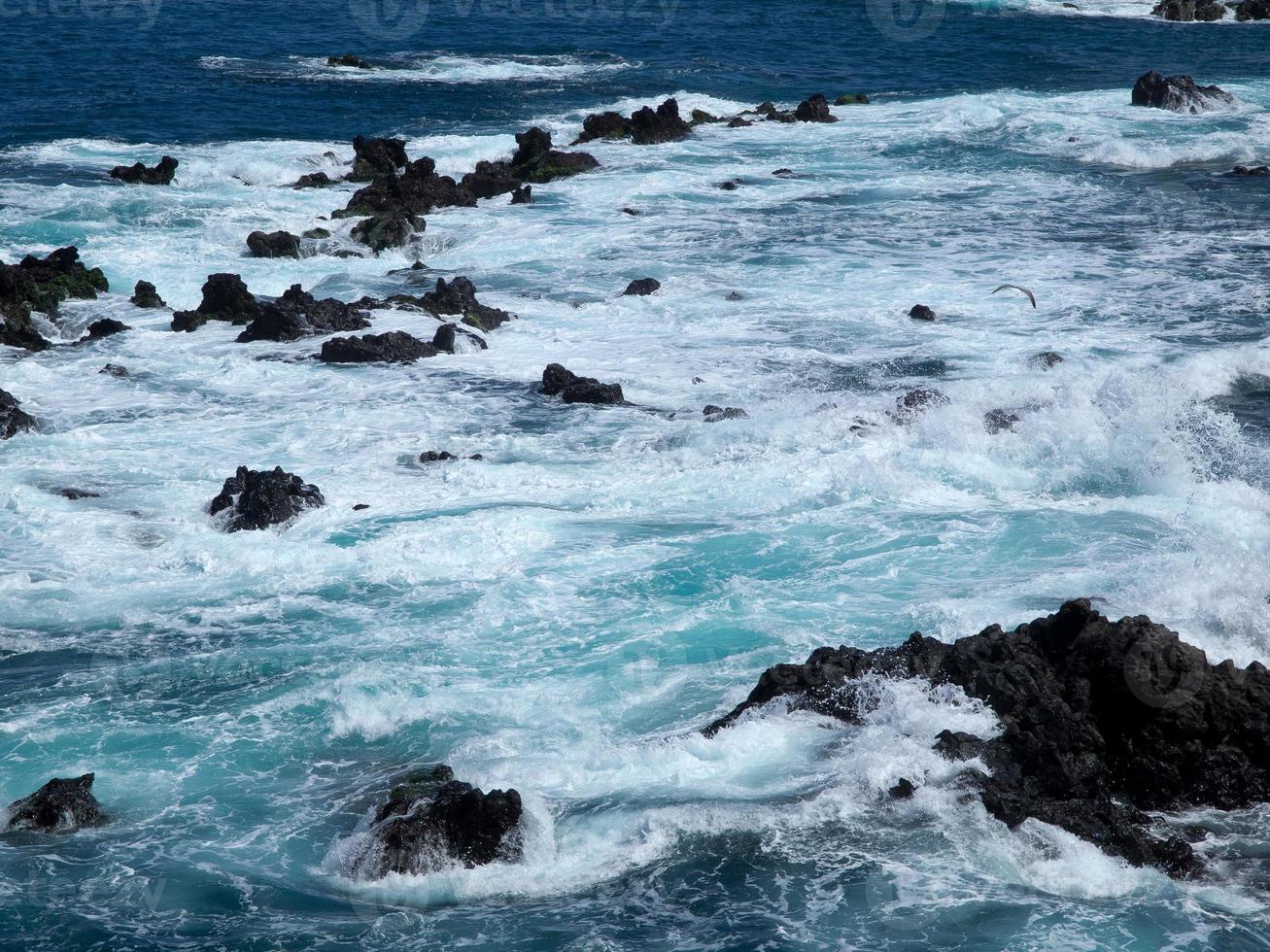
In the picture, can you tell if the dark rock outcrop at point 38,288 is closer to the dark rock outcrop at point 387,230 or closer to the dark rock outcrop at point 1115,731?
the dark rock outcrop at point 387,230

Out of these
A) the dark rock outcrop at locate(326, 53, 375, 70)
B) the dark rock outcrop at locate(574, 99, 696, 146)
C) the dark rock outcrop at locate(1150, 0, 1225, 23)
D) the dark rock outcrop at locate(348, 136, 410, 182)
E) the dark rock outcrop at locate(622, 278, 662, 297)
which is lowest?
the dark rock outcrop at locate(622, 278, 662, 297)

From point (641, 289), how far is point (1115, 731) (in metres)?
12.8

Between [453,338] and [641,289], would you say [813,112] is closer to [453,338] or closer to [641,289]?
[641,289]

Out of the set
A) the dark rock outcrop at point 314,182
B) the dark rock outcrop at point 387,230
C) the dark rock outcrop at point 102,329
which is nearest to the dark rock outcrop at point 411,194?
the dark rock outcrop at point 387,230

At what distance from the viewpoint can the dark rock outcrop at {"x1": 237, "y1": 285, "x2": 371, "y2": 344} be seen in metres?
18.2

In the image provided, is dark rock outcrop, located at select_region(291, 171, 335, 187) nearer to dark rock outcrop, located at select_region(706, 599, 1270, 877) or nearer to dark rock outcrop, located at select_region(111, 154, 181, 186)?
dark rock outcrop, located at select_region(111, 154, 181, 186)

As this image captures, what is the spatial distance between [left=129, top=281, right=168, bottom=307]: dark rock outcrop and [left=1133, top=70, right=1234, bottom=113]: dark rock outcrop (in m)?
25.8

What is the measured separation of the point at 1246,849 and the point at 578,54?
4102cm

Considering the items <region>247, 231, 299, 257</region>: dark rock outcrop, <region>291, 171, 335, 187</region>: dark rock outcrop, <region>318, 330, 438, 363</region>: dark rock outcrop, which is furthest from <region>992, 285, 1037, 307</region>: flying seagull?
<region>291, 171, 335, 187</region>: dark rock outcrop

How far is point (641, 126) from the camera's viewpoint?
31.3 m

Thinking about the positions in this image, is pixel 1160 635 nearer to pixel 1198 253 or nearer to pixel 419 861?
pixel 419 861

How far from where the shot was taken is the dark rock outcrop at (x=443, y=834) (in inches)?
307

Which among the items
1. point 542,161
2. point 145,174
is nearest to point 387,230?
point 542,161

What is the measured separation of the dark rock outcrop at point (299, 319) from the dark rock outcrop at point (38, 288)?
293 cm
